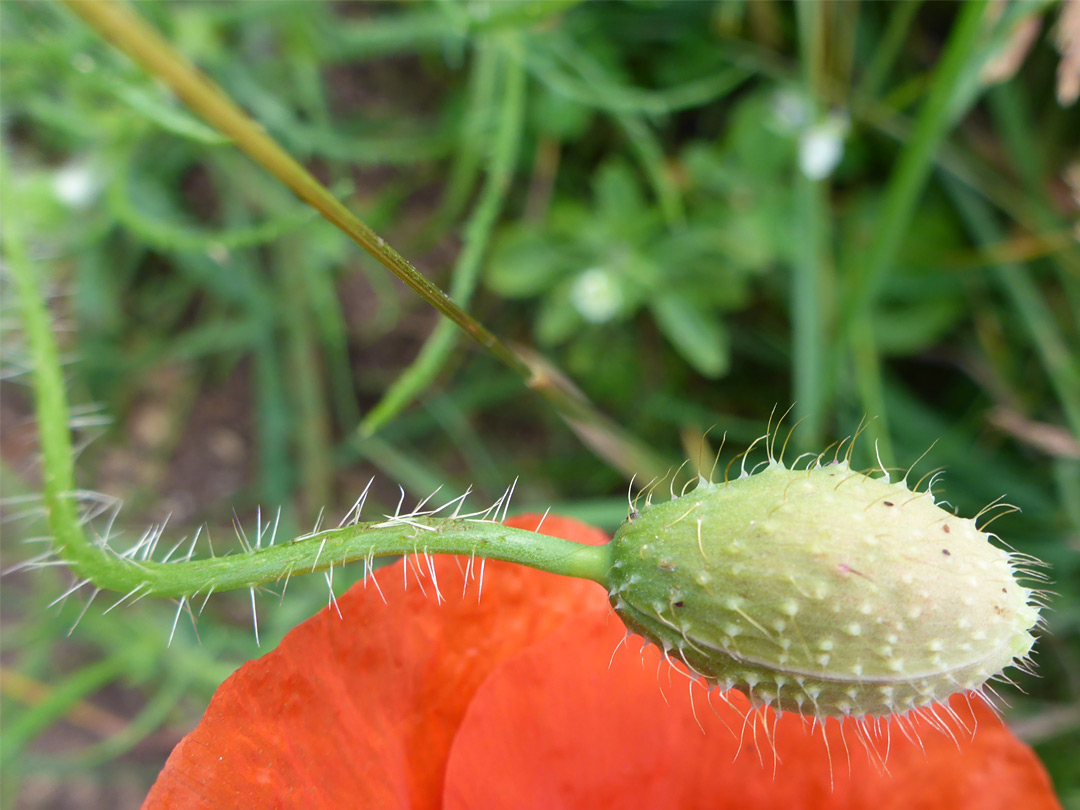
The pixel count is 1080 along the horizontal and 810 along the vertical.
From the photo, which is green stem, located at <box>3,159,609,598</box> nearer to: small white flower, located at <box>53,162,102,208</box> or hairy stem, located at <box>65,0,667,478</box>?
hairy stem, located at <box>65,0,667,478</box>

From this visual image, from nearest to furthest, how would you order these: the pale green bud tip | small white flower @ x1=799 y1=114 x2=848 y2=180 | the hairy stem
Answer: the pale green bud tip
the hairy stem
small white flower @ x1=799 y1=114 x2=848 y2=180

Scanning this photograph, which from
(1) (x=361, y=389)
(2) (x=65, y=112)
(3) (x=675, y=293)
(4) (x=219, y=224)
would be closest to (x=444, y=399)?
(1) (x=361, y=389)

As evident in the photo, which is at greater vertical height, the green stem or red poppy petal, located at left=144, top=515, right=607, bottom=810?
the green stem

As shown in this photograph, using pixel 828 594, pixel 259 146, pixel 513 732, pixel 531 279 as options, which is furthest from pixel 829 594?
pixel 531 279

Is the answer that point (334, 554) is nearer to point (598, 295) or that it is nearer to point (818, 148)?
point (598, 295)

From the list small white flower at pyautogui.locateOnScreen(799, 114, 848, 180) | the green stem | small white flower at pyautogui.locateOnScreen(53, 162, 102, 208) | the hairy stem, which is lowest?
small white flower at pyautogui.locateOnScreen(53, 162, 102, 208)

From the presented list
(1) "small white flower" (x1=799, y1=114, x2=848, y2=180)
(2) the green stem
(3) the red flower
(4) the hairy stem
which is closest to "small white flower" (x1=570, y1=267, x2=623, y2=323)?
(1) "small white flower" (x1=799, y1=114, x2=848, y2=180)

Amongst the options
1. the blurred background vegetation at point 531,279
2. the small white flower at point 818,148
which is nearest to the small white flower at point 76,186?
the blurred background vegetation at point 531,279

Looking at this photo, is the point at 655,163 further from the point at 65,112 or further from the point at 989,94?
the point at 65,112
